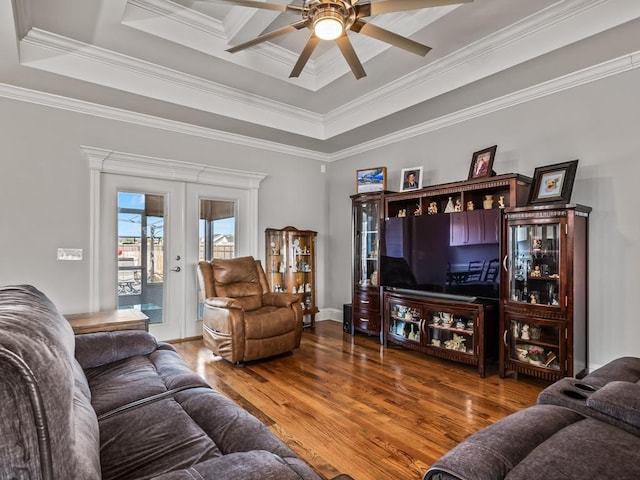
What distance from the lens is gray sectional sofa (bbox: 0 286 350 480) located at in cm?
68

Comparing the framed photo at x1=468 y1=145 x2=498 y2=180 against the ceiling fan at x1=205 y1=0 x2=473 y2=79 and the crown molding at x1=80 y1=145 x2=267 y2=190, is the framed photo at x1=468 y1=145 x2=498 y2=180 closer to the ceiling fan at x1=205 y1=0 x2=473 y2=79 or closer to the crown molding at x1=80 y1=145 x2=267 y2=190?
the ceiling fan at x1=205 y1=0 x2=473 y2=79

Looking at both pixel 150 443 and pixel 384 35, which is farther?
pixel 384 35

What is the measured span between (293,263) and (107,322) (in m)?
2.64

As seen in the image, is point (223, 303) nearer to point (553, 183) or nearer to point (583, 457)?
point (583, 457)

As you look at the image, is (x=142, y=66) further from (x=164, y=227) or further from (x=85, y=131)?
(x=164, y=227)

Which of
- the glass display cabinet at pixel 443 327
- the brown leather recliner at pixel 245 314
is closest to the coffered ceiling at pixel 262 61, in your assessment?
the brown leather recliner at pixel 245 314

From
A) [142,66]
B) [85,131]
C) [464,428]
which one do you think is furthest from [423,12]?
[85,131]

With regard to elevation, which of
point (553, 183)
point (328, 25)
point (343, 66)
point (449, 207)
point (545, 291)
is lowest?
point (545, 291)

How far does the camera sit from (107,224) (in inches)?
164

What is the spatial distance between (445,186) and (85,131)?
390 centimetres

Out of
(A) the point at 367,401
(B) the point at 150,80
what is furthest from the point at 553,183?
(B) the point at 150,80

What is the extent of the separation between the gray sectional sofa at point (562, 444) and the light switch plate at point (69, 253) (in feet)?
13.4

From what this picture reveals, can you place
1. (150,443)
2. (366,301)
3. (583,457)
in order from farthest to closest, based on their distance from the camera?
(366,301) → (150,443) → (583,457)

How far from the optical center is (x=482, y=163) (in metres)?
3.77
